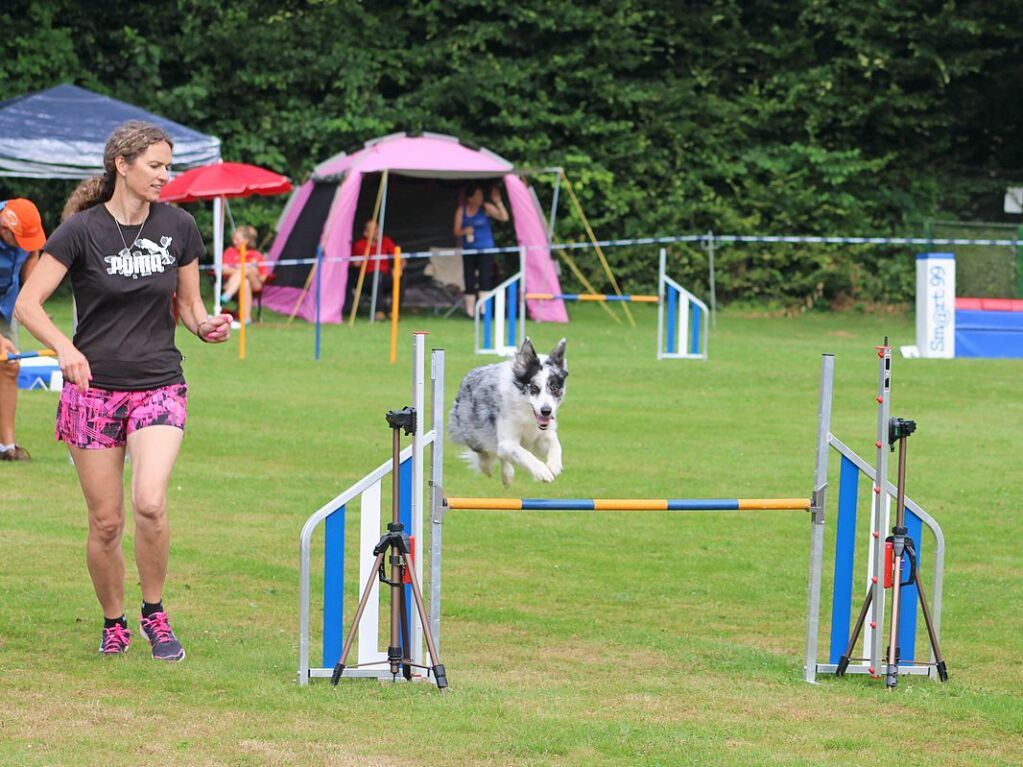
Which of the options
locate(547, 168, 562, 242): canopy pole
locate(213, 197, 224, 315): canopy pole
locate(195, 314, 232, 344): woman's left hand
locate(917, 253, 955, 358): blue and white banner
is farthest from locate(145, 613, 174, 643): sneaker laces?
locate(547, 168, 562, 242): canopy pole

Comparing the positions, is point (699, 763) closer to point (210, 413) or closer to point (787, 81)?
point (210, 413)

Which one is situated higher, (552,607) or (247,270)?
(247,270)

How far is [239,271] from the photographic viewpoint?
66.6 feet

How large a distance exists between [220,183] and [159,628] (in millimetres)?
15085

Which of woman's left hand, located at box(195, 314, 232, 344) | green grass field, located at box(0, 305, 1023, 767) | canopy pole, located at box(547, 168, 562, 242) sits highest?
canopy pole, located at box(547, 168, 562, 242)

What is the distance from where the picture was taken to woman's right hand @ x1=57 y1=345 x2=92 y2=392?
5066 millimetres

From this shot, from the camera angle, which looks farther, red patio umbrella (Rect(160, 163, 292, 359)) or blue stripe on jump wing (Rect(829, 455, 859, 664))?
red patio umbrella (Rect(160, 163, 292, 359))

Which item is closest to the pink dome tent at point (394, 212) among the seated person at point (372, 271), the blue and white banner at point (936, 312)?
the seated person at point (372, 271)

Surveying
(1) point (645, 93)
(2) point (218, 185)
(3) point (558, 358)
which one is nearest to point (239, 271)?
(2) point (218, 185)

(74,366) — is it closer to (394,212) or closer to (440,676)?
(440,676)

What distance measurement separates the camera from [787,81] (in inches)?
1002

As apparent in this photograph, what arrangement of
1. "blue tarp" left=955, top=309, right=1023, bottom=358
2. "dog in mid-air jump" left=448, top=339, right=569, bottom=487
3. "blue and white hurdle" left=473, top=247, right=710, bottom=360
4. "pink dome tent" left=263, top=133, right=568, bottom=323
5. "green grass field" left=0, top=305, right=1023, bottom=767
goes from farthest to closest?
"pink dome tent" left=263, top=133, right=568, bottom=323 → "blue tarp" left=955, top=309, right=1023, bottom=358 → "blue and white hurdle" left=473, top=247, right=710, bottom=360 → "dog in mid-air jump" left=448, top=339, right=569, bottom=487 → "green grass field" left=0, top=305, right=1023, bottom=767

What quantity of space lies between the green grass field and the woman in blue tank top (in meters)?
7.86

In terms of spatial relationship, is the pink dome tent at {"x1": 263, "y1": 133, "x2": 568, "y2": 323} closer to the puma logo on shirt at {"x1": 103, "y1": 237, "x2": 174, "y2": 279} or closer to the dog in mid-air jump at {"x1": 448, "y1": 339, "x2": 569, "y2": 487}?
the dog in mid-air jump at {"x1": 448, "y1": 339, "x2": 569, "y2": 487}
